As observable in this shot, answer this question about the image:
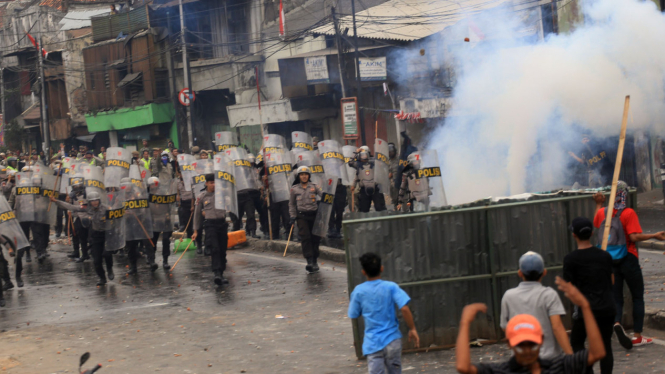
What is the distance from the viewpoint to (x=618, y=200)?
719 centimetres

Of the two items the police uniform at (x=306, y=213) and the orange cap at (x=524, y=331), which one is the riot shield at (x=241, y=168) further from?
the orange cap at (x=524, y=331)

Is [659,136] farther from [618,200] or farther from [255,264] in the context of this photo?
[618,200]

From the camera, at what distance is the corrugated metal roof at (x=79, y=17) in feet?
151

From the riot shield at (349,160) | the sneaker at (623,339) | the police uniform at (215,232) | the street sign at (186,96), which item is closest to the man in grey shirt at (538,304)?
the sneaker at (623,339)

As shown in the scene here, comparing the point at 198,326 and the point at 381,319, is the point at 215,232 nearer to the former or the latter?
the point at 198,326

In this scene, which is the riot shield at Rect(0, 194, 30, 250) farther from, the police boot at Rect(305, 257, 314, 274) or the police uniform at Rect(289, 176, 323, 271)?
the police boot at Rect(305, 257, 314, 274)

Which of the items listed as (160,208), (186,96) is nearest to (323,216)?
(160,208)

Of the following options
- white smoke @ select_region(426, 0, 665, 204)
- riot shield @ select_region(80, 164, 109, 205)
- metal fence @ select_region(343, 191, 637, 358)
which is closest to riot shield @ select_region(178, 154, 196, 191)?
riot shield @ select_region(80, 164, 109, 205)

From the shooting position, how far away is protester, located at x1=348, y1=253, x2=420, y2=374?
5496mm

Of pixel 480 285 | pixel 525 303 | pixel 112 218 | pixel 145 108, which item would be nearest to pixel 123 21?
pixel 145 108

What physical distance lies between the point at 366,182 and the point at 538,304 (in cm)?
1151

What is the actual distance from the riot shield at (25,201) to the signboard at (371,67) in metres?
11.5

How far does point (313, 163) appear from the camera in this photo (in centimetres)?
1573

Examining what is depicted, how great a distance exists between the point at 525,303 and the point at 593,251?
52.7 inches
